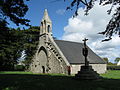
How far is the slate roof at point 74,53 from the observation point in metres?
29.6

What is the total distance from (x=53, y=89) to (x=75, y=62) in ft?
66.8

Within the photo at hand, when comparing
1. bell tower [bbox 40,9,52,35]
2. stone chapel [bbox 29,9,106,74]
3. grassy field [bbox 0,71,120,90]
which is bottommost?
grassy field [bbox 0,71,120,90]

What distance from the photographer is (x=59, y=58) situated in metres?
28.7

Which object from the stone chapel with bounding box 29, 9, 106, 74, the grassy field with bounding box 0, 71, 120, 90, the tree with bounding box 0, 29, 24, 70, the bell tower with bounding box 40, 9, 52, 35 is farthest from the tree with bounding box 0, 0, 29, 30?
the tree with bounding box 0, 29, 24, 70

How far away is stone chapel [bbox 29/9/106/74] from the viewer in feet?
92.1

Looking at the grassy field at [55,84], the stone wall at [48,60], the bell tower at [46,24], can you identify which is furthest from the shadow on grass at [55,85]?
the bell tower at [46,24]

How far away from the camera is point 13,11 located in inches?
440

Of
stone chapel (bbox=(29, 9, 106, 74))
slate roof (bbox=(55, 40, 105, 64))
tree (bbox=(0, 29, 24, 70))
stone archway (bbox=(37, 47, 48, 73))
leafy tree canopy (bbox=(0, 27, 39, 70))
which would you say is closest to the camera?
stone chapel (bbox=(29, 9, 106, 74))

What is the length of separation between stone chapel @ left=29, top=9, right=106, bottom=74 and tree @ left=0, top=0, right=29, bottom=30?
1683 centimetres

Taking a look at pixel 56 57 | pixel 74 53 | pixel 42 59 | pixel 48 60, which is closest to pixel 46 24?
pixel 42 59

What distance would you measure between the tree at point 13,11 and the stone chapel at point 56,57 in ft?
55.2

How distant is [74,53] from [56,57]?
4.98 m

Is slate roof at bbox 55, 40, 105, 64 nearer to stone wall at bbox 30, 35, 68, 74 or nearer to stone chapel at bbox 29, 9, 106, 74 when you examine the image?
stone chapel at bbox 29, 9, 106, 74

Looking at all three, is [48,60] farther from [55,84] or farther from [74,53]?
[55,84]
